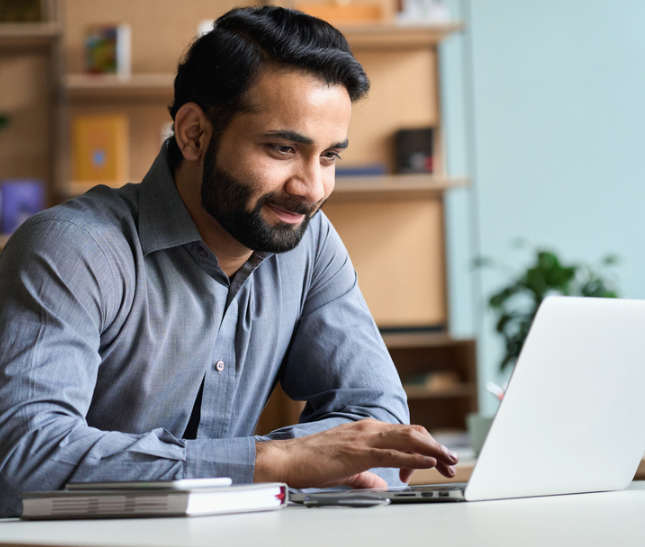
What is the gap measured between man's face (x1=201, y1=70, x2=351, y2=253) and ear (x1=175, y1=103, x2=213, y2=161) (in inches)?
1.4

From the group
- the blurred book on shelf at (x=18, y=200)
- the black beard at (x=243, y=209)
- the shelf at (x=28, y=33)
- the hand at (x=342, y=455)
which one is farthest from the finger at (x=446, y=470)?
the shelf at (x=28, y=33)

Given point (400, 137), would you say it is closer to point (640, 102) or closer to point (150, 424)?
point (640, 102)

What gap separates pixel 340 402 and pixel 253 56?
58 cm

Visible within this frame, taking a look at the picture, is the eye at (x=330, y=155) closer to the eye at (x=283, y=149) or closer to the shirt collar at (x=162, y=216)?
the eye at (x=283, y=149)

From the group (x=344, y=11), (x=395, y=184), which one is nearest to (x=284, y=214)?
(x=395, y=184)

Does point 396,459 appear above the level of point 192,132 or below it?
below

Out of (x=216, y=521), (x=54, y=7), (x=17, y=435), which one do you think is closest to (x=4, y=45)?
(x=54, y=7)

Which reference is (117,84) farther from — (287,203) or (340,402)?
(340,402)

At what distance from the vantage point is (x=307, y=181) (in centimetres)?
119

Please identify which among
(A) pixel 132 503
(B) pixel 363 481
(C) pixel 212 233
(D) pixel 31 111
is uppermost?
(D) pixel 31 111

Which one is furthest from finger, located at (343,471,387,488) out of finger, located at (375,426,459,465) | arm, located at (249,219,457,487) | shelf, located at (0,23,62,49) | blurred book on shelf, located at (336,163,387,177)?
shelf, located at (0,23,62,49)

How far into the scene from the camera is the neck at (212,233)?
126 cm

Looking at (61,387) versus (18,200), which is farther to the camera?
(18,200)

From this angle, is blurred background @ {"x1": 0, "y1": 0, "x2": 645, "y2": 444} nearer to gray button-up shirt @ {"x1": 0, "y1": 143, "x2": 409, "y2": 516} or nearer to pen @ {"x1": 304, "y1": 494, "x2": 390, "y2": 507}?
gray button-up shirt @ {"x1": 0, "y1": 143, "x2": 409, "y2": 516}
